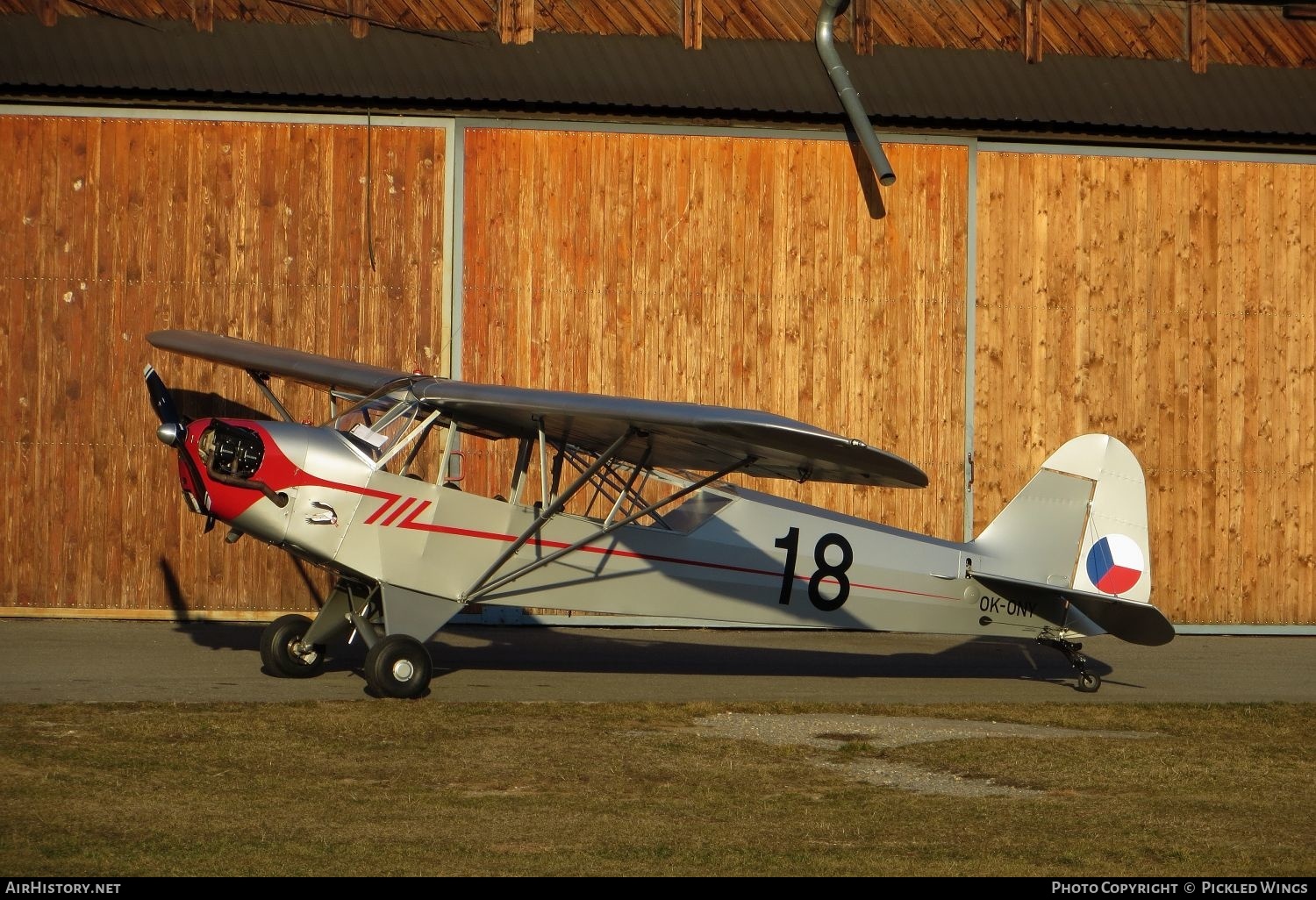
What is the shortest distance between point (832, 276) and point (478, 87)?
4.49 m

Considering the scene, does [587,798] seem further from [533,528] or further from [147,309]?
[147,309]

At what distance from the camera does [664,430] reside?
10.8 m

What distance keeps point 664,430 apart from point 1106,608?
4.06m

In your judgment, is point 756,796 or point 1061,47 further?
point 1061,47

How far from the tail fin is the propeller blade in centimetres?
656

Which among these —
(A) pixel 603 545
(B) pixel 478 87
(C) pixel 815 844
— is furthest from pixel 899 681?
(B) pixel 478 87

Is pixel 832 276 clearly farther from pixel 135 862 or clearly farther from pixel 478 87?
pixel 135 862

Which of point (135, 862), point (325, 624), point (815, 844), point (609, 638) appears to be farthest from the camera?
point (609, 638)

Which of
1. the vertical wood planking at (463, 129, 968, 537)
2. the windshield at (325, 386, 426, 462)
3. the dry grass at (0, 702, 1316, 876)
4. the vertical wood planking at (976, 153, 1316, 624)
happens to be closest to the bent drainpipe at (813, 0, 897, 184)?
the vertical wood planking at (463, 129, 968, 537)

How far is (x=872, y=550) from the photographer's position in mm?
12484

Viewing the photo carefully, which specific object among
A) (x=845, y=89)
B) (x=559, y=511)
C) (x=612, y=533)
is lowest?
(x=612, y=533)

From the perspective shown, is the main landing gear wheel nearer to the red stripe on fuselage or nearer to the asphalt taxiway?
the asphalt taxiway

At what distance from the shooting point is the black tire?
11.9 meters

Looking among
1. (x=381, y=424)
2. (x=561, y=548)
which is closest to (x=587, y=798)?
(x=561, y=548)
